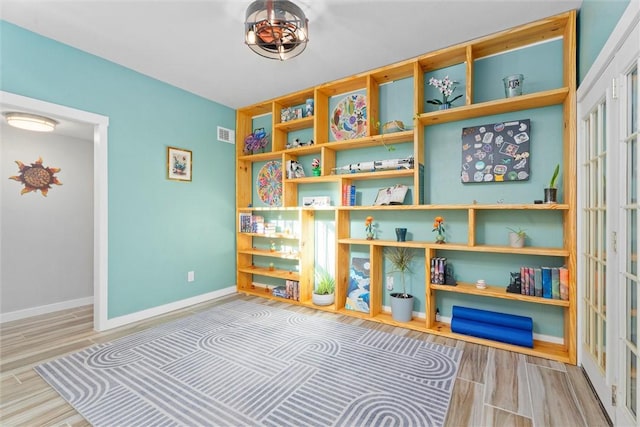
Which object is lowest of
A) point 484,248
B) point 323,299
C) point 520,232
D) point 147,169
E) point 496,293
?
point 323,299

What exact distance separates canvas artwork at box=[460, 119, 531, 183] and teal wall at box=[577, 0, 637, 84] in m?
0.51

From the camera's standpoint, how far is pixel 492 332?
2379mm

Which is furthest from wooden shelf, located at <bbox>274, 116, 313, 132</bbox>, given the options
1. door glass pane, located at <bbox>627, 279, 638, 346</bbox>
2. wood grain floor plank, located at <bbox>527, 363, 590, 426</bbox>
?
wood grain floor plank, located at <bbox>527, 363, 590, 426</bbox>

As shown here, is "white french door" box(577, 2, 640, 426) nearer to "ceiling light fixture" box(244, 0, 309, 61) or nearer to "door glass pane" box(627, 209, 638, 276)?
"door glass pane" box(627, 209, 638, 276)

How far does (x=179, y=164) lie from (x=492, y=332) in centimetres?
360

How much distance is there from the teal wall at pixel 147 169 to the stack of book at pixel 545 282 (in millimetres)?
3367

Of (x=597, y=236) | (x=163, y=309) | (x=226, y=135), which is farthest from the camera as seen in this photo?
(x=226, y=135)

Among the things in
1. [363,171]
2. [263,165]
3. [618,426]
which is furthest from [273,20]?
[618,426]

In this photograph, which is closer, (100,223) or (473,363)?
(473,363)

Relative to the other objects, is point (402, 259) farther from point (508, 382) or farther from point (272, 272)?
point (272, 272)

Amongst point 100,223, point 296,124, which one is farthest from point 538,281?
point 100,223

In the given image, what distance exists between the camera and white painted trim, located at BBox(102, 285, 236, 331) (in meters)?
2.86

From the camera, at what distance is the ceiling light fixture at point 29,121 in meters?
2.68

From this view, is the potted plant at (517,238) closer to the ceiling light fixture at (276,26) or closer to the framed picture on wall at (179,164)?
the ceiling light fixture at (276,26)
